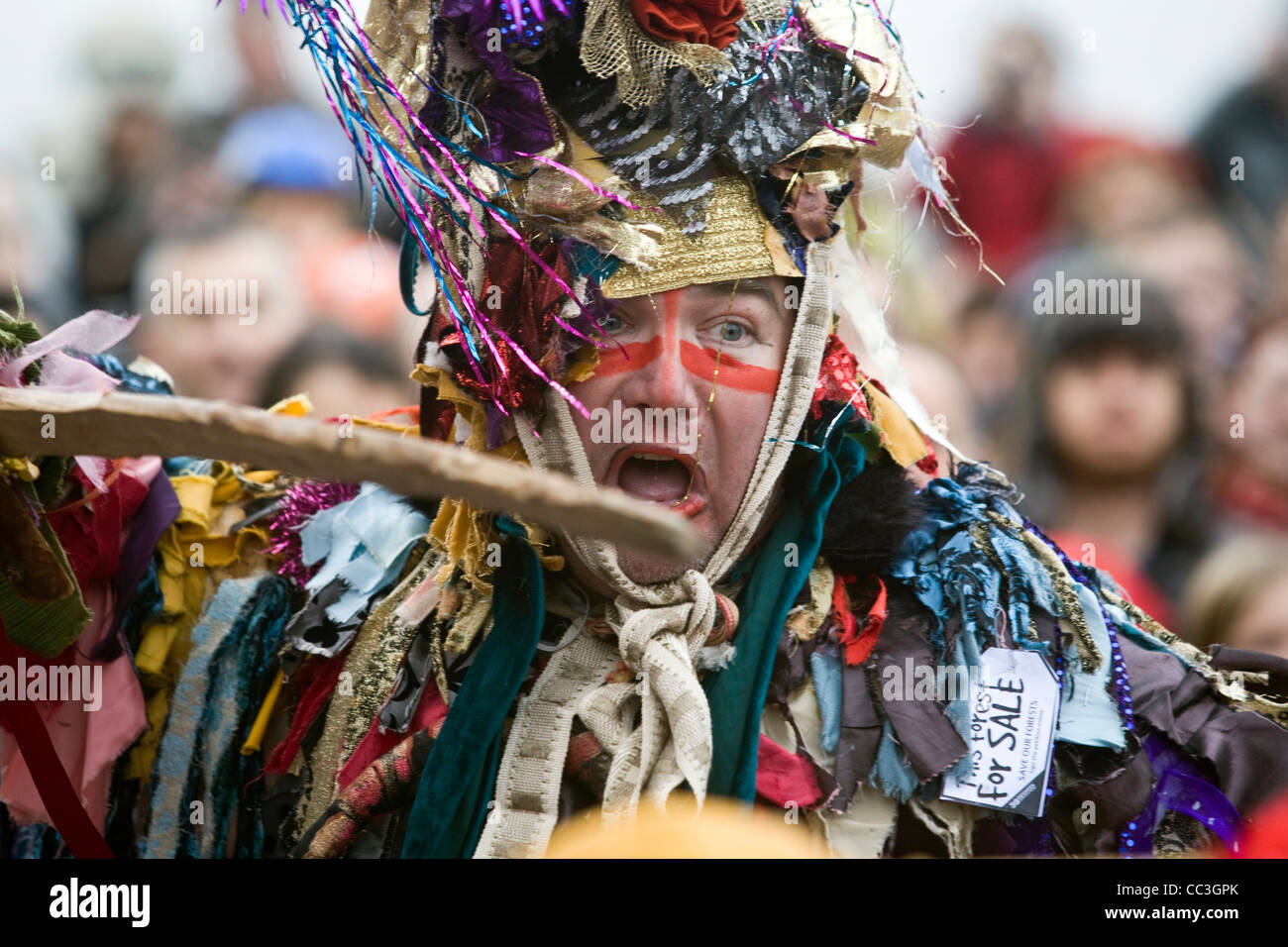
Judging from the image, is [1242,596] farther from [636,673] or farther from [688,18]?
[688,18]

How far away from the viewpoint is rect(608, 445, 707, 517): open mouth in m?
2.30

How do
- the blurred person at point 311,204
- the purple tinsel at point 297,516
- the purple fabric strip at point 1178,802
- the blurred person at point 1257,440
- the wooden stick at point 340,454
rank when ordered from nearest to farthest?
the wooden stick at point 340,454 < the purple fabric strip at point 1178,802 < the purple tinsel at point 297,516 < the blurred person at point 1257,440 < the blurred person at point 311,204

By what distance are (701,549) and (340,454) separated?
819mm

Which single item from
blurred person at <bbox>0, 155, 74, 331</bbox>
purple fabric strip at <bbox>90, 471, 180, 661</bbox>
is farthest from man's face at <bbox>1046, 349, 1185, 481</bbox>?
blurred person at <bbox>0, 155, 74, 331</bbox>

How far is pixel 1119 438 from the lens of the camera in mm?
4062

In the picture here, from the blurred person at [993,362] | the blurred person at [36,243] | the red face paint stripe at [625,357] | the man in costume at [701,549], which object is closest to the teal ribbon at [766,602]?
the man in costume at [701,549]

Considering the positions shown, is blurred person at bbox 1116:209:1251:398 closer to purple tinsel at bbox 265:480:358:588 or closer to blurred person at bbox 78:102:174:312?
purple tinsel at bbox 265:480:358:588

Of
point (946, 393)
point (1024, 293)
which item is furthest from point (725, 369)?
point (1024, 293)

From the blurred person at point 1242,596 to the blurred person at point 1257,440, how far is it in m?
0.09

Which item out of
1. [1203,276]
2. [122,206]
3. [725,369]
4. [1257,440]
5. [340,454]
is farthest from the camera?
[122,206]

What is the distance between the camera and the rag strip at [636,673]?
7.29 feet

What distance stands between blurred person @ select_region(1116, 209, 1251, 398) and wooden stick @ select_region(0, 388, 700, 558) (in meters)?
2.85

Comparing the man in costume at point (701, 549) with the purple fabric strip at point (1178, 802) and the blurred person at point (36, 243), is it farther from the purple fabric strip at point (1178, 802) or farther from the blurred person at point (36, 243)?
the blurred person at point (36, 243)

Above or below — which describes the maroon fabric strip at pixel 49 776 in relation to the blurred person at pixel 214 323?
below
